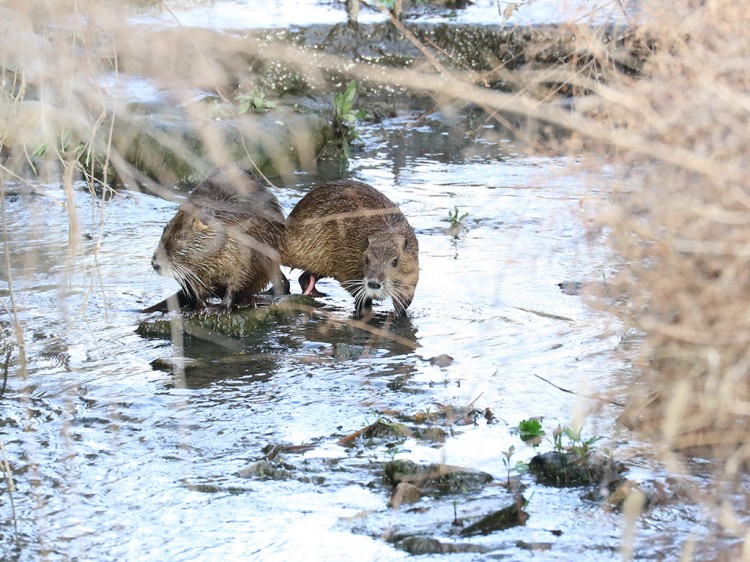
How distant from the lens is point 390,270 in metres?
6.07

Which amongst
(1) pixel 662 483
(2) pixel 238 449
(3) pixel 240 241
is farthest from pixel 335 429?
(3) pixel 240 241

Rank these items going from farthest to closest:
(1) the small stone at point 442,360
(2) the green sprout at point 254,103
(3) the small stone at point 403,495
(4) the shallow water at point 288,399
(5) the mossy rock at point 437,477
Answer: (2) the green sprout at point 254,103
(1) the small stone at point 442,360
(5) the mossy rock at point 437,477
(3) the small stone at point 403,495
(4) the shallow water at point 288,399

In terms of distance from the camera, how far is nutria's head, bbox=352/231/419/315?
600cm

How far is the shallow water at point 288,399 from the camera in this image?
3494 mm

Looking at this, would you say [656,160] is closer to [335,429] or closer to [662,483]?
[662,483]

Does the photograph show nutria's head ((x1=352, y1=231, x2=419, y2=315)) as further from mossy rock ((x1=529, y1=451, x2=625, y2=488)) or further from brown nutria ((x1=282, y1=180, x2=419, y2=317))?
mossy rock ((x1=529, y1=451, x2=625, y2=488))

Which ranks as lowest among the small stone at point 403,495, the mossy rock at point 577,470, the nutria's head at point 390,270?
the small stone at point 403,495

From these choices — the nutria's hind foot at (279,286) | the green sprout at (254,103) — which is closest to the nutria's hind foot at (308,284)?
the nutria's hind foot at (279,286)

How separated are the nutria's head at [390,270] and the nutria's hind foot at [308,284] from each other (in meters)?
0.44

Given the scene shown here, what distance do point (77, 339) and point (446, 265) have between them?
2.39 m

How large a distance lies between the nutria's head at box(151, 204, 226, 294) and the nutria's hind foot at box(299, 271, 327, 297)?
796 mm

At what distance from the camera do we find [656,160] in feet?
12.2

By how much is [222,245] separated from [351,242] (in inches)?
33.1

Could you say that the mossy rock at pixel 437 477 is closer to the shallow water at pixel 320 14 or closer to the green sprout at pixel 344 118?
the green sprout at pixel 344 118
